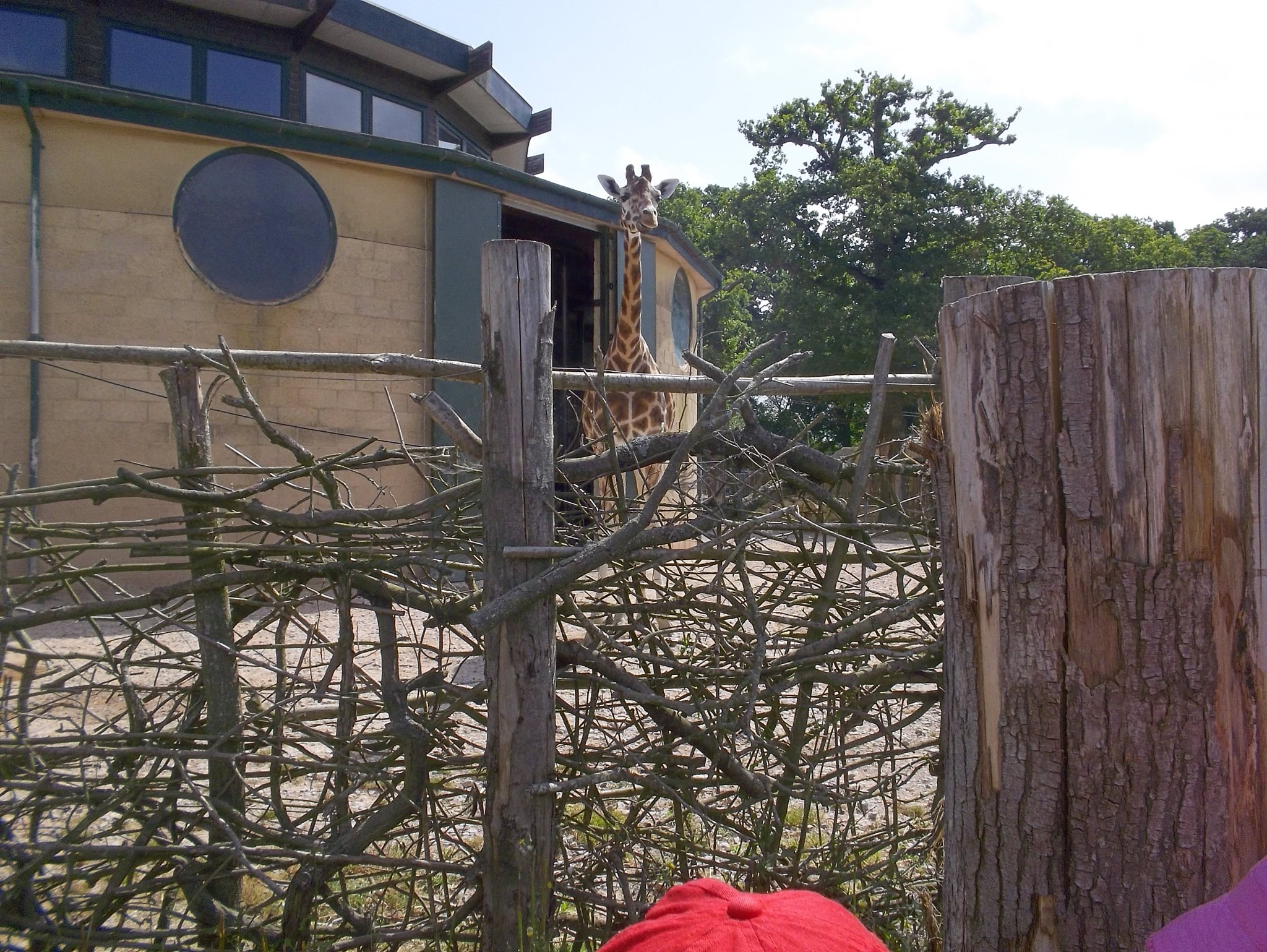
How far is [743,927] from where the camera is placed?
4.69 ft

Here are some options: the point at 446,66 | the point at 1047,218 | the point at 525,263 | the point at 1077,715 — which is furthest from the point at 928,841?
the point at 1047,218

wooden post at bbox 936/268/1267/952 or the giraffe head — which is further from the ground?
the giraffe head

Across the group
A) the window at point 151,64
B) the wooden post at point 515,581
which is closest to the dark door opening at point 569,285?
the window at point 151,64

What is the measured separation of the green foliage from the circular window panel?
14.7 m

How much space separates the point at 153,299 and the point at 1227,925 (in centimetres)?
958

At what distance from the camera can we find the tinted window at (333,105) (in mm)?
12984

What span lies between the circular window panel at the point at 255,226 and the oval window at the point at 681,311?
19.1ft

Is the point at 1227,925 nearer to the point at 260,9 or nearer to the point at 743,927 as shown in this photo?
the point at 743,927

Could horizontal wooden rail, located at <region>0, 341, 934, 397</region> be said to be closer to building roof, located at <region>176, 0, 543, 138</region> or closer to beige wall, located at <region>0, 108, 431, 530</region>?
beige wall, located at <region>0, 108, 431, 530</region>

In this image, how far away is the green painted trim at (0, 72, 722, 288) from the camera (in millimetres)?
8492

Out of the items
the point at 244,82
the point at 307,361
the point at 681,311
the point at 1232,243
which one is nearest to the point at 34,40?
the point at 244,82

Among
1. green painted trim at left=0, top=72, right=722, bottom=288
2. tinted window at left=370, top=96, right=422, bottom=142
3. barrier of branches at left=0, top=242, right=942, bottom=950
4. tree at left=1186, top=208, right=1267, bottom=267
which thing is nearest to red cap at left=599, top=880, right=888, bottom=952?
barrier of branches at left=0, top=242, right=942, bottom=950

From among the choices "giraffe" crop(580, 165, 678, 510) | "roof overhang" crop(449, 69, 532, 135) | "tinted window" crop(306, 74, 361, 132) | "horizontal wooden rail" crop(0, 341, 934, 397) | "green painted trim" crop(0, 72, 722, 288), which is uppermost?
"roof overhang" crop(449, 69, 532, 135)

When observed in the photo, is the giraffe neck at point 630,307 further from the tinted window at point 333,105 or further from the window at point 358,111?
the tinted window at point 333,105
